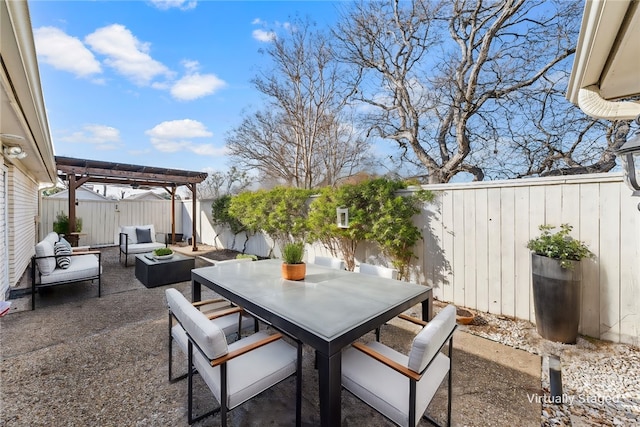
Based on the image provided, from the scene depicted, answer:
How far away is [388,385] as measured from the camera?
1.56 metres

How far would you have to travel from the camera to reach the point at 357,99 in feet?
31.8

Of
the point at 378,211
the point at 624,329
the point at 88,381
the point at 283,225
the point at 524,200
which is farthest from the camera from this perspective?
the point at 283,225

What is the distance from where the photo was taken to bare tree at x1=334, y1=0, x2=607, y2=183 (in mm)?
6598

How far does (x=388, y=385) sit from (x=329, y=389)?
16.1 inches

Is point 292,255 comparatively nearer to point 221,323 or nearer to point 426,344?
point 221,323

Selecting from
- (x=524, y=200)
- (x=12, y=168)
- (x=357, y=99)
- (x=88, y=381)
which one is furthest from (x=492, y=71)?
(x=12, y=168)

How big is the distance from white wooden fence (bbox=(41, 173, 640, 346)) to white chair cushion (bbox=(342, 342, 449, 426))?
2.47 metres

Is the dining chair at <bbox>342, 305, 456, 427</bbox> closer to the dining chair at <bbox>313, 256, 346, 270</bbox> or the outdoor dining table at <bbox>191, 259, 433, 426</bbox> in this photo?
the outdoor dining table at <bbox>191, 259, 433, 426</bbox>

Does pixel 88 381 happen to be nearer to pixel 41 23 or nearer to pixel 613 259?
pixel 41 23

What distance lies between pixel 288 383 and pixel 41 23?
143 inches

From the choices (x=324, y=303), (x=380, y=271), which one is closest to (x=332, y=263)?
(x=380, y=271)

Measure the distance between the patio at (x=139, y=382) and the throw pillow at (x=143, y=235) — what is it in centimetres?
417

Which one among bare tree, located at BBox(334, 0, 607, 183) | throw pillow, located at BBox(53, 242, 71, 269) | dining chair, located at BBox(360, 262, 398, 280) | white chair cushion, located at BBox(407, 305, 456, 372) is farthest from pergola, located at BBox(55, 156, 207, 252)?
white chair cushion, located at BBox(407, 305, 456, 372)

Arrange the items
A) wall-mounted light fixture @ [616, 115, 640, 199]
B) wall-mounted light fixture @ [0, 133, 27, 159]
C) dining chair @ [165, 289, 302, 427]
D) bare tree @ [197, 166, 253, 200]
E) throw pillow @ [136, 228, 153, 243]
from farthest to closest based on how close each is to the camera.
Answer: bare tree @ [197, 166, 253, 200] → throw pillow @ [136, 228, 153, 243] → wall-mounted light fixture @ [0, 133, 27, 159] → dining chair @ [165, 289, 302, 427] → wall-mounted light fixture @ [616, 115, 640, 199]
